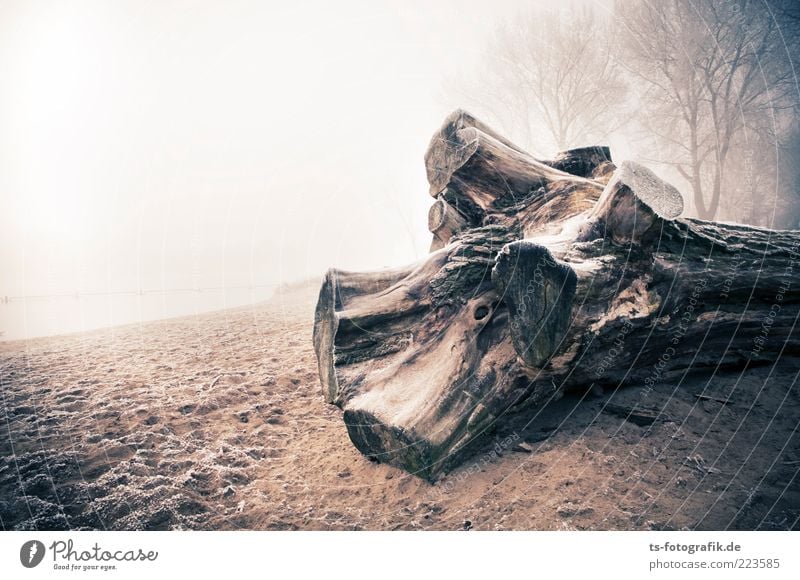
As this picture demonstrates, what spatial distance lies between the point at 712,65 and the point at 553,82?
5.18 meters

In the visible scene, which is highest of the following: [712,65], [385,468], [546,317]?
[712,65]

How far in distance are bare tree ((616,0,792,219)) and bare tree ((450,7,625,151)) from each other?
1319mm

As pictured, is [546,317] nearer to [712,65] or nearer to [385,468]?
[385,468]

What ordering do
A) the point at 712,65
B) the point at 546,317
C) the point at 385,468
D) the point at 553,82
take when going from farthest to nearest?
1. the point at 553,82
2. the point at 712,65
3. the point at 385,468
4. the point at 546,317

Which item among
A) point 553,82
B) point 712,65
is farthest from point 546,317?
point 553,82

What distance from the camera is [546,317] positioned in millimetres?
2551

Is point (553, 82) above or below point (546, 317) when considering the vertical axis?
above

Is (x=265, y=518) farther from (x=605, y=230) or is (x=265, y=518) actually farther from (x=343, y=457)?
(x=605, y=230)

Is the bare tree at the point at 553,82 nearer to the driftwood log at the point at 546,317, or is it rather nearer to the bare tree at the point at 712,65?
the bare tree at the point at 712,65

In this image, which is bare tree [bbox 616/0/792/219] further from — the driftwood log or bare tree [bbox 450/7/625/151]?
the driftwood log

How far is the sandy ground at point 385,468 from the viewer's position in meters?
2.45

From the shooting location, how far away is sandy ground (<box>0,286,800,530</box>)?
8.04 feet

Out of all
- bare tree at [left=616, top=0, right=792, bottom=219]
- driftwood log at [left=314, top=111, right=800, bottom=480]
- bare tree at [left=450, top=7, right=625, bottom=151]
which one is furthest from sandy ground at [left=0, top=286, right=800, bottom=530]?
bare tree at [left=450, top=7, right=625, bottom=151]

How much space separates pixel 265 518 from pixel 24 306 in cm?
955
